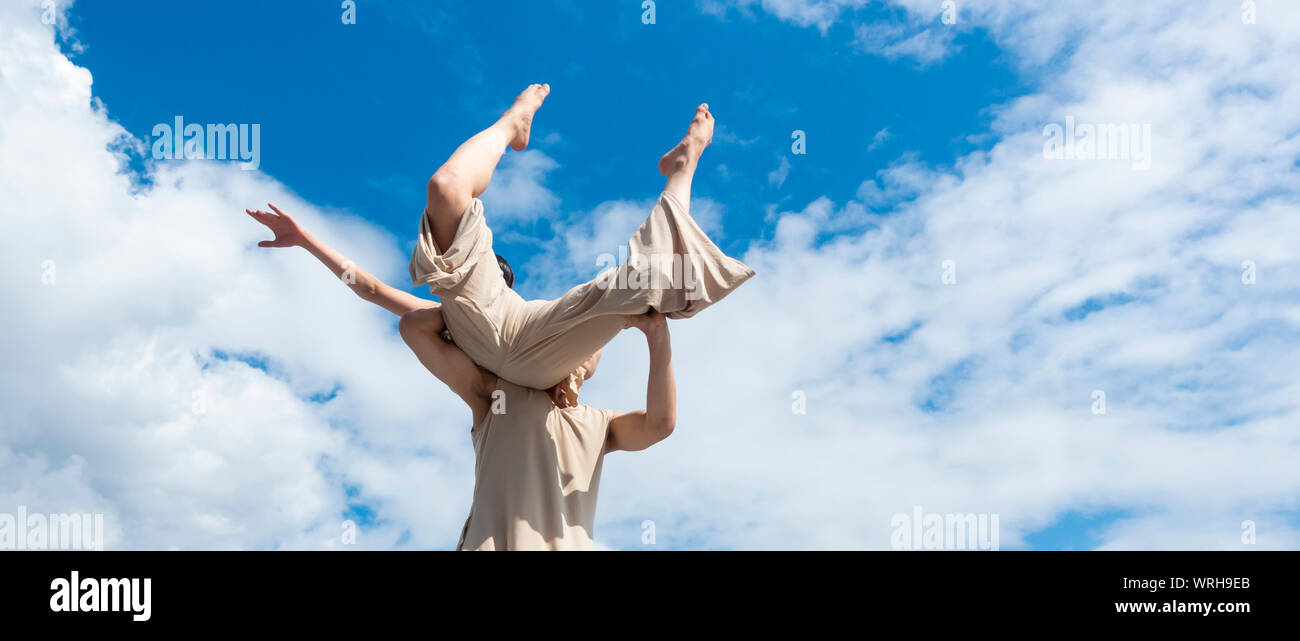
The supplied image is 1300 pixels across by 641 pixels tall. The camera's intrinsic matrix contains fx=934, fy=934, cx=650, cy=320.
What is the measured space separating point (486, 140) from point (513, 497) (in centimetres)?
207

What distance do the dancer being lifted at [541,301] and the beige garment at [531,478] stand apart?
257 millimetres

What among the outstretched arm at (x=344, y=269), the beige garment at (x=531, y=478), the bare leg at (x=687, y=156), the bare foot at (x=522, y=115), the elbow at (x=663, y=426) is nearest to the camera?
the bare leg at (x=687, y=156)

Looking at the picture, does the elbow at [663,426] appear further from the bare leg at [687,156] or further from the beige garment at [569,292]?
the bare leg at [687,156]

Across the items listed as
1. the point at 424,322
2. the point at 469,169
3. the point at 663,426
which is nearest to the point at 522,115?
the point at 469,169

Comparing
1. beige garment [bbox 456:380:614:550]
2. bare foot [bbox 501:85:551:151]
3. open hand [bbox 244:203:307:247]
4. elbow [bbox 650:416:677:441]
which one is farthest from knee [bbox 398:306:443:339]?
elbow [bbox 650:416:677:441]

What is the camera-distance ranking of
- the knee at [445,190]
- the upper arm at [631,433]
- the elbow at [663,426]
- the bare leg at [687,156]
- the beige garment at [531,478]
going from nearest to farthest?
the knee at [445,190] → the bare leg at [687,156] → the beige garment at [531,478] → the elbow at [663,426] → the upper arm at [631,433]

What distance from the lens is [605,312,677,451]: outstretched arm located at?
5.33 meters

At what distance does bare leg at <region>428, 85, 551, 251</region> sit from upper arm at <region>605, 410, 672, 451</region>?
71.0 inches

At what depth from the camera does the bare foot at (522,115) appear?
18.4ft

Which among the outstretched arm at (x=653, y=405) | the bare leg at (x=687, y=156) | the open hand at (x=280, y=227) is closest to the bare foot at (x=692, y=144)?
the bare leg at (x=687, y=156)
